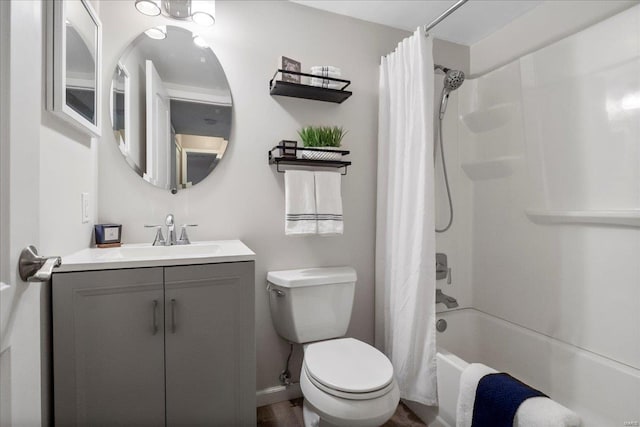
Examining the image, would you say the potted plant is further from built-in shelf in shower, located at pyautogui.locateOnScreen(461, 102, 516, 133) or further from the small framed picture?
built-in shelf in shower, located at pyautogui.locateOnScreen(461, 102, 516, 133)

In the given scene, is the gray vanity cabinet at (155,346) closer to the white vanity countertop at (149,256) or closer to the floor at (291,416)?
the white vanity countertop at (149,256)

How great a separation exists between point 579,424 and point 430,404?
28.3 inches

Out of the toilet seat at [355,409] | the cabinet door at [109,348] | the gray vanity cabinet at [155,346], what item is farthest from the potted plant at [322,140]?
the toilet seat at [355,409]

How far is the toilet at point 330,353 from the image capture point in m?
1.31

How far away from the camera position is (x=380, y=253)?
6.93 ft

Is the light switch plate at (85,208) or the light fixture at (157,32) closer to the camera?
the light switch plate at (85,208)

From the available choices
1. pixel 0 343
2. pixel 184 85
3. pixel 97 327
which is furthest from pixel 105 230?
pixel 0 343

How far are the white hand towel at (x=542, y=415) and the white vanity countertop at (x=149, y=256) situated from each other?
1.15 m

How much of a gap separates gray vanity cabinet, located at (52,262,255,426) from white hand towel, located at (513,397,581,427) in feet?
3.44

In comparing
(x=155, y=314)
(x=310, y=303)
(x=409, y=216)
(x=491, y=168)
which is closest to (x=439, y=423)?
(x=310, y=303)

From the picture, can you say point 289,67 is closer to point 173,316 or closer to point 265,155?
point 265,155

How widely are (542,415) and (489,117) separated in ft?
5.93

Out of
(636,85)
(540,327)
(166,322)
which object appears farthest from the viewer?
(540,327)

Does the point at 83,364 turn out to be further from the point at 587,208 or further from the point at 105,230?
the point at 587,208
